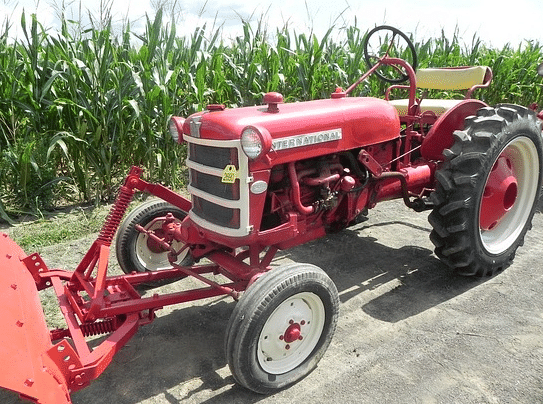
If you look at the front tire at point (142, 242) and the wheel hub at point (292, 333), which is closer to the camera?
the wheel hub at point (292, 333)

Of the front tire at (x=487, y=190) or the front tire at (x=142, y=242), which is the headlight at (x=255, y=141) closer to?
the front tire at (x=142, y=242)

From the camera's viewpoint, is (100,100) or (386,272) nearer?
(386,272)

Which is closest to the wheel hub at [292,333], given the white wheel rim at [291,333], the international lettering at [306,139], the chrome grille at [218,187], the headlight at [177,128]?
the white wheel rim at [291,333]

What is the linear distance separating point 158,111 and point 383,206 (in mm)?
2562

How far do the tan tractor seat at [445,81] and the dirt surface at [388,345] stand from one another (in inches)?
51.2

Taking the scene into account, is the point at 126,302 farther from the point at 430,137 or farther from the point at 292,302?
the point at 430,137

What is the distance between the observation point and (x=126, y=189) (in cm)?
276

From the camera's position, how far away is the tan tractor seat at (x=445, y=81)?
165 inches

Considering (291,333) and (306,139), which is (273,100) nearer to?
(306,139)

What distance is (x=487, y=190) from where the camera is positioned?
352 centimetres

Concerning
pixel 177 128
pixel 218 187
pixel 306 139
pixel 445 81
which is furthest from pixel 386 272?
pixel 445 81

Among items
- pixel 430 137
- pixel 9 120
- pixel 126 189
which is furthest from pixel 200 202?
pixel 9 120

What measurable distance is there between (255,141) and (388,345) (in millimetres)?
1407

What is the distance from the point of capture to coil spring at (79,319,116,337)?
95.1 inches
